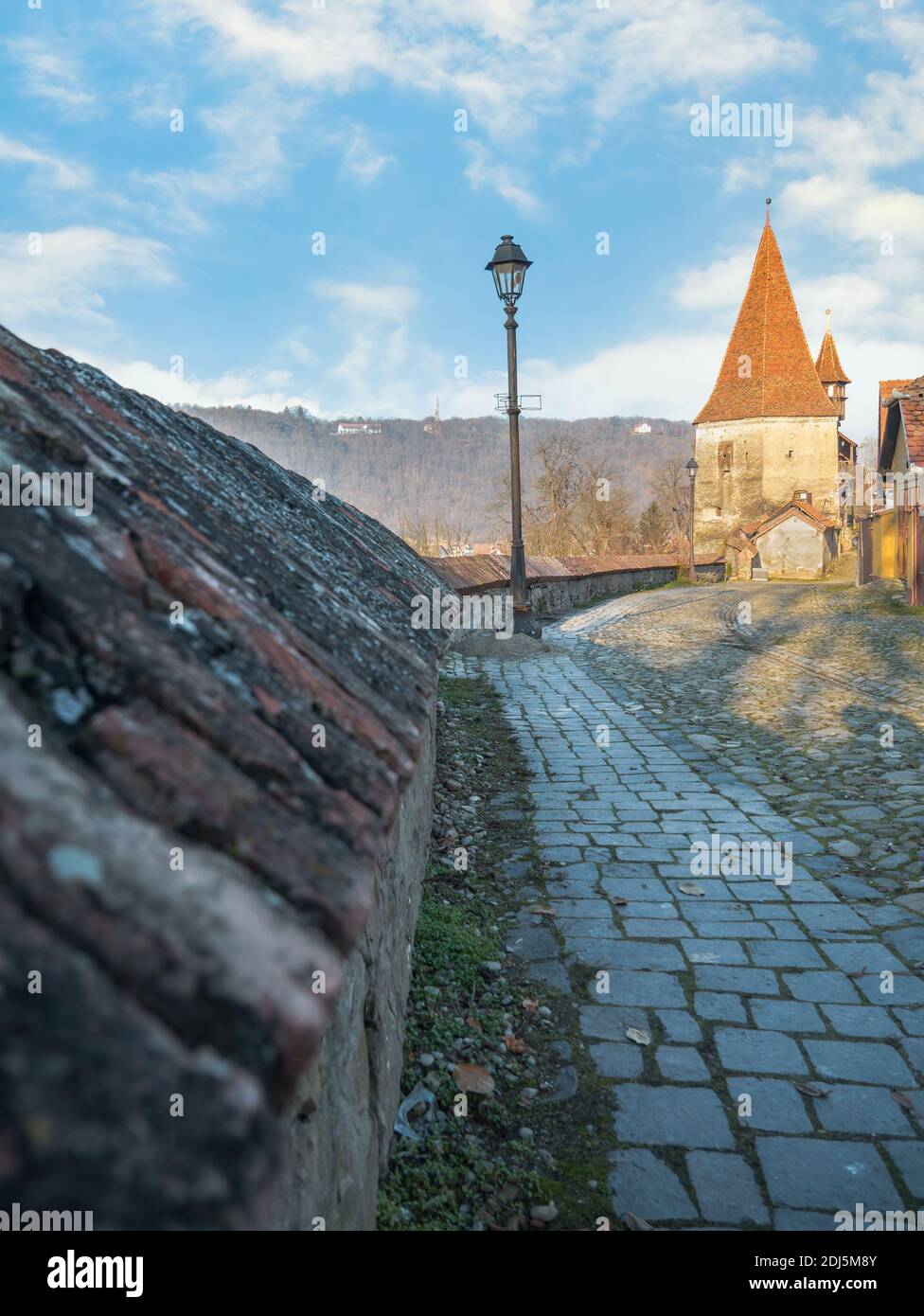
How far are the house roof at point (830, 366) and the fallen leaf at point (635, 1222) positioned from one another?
206 ft

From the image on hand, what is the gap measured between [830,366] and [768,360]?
10.9 meters

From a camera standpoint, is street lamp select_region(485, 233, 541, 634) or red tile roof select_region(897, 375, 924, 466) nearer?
street lamp select_region(485, 233, 541, 634)

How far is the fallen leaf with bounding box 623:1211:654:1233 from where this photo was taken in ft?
8.63

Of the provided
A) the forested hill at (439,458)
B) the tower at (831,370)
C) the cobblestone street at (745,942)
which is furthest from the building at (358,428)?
the cobblestone street at (745,942)

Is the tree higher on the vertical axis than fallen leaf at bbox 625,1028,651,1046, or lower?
higher

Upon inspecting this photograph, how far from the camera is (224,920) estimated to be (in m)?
0.71

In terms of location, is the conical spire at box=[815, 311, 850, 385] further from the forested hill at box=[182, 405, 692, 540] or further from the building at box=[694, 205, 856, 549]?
the forested hill at box=[182, 405, 692, 540]

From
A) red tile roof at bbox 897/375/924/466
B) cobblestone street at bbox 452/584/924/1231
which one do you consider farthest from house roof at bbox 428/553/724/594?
red tile roof at bbox 897/375/924/466

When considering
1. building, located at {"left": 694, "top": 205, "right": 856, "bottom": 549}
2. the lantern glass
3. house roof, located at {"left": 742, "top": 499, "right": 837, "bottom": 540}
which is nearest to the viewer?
the lantern glass

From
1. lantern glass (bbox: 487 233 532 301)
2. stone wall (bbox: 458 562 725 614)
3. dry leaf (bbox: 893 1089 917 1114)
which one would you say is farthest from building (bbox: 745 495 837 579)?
dry leaf (bbox: 893 1089 917 1114)

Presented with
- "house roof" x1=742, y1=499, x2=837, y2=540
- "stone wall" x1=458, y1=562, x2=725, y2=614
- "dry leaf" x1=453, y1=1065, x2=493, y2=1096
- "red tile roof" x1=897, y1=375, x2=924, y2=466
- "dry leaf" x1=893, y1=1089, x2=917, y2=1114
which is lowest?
"dry leaf" x1=893, y1=1089, x2=917, y2=1114

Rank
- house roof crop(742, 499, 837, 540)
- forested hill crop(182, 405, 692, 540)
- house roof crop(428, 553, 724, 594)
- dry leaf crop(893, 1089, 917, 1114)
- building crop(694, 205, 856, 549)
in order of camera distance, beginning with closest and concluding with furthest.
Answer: dry leaf crop(893, 1089, 917, 1114) < house roof crop(428, 553, 724, 594) < house roof crop(742, 499, 837, 540) < building crop(694, 205, 856, 549) < forested hill crop(182, 405, 692, 540)

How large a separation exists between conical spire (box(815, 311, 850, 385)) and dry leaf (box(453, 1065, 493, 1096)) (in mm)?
62175
